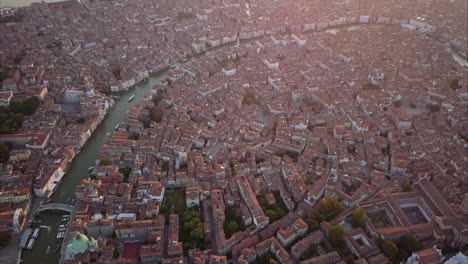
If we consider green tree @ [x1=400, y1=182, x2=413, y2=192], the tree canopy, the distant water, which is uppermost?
the distant water

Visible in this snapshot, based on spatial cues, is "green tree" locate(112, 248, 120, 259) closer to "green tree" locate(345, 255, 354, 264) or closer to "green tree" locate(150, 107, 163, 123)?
"green tree" locate(345, 255, 354, 264)

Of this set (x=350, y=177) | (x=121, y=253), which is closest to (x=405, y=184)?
(x=350, y=177)

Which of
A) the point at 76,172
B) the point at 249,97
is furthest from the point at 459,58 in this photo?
the point at 76,172

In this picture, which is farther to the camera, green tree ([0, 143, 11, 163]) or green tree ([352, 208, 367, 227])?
green tree ([0, 143, 11, 163])

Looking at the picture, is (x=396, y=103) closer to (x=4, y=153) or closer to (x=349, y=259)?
(x=349, y=259)

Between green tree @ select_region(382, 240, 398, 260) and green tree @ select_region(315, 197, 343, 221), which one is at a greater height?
green tree @ select_region(315, 197, 343, 221)

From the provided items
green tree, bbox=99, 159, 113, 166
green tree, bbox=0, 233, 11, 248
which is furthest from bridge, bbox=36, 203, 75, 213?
green tree, bbox=99, 159, 113, 166

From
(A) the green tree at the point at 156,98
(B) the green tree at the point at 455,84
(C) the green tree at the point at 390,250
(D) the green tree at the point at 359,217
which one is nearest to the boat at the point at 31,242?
(A) the green tree at the point at 156,98
